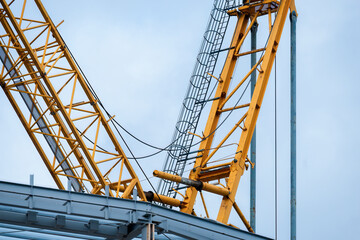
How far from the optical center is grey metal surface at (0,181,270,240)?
2956 centimetres

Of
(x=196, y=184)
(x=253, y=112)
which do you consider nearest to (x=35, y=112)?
(x=196, y=184)

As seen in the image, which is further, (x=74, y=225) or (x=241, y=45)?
(x=241, y=45)

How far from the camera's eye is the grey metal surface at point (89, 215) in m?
→ 29.6

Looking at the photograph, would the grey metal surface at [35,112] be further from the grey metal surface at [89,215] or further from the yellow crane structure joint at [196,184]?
the grey metal surface at [89,215]

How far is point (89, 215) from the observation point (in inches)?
1194

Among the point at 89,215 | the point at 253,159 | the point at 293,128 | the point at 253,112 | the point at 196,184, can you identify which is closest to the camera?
the point at 89,215

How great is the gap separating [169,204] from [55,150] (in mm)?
5300

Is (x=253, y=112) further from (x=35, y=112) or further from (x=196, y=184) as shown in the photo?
(x=35, y=112)

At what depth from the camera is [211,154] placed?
1695 inches

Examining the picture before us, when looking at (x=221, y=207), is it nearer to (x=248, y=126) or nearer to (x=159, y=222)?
(x=248, y=126)

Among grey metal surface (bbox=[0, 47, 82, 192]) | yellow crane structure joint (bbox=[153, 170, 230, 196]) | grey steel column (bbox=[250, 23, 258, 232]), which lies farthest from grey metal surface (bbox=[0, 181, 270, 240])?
grey steel column (bbox=[250, 23, 258, 232])

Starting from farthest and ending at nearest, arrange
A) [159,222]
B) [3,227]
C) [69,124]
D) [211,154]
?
[211,154]
[69,124]
[3,227]
[159,222]

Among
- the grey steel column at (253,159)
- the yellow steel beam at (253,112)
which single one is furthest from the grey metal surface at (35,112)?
the grey steel column at (253,159)

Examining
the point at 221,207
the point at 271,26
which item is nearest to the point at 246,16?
the point at 271,26
